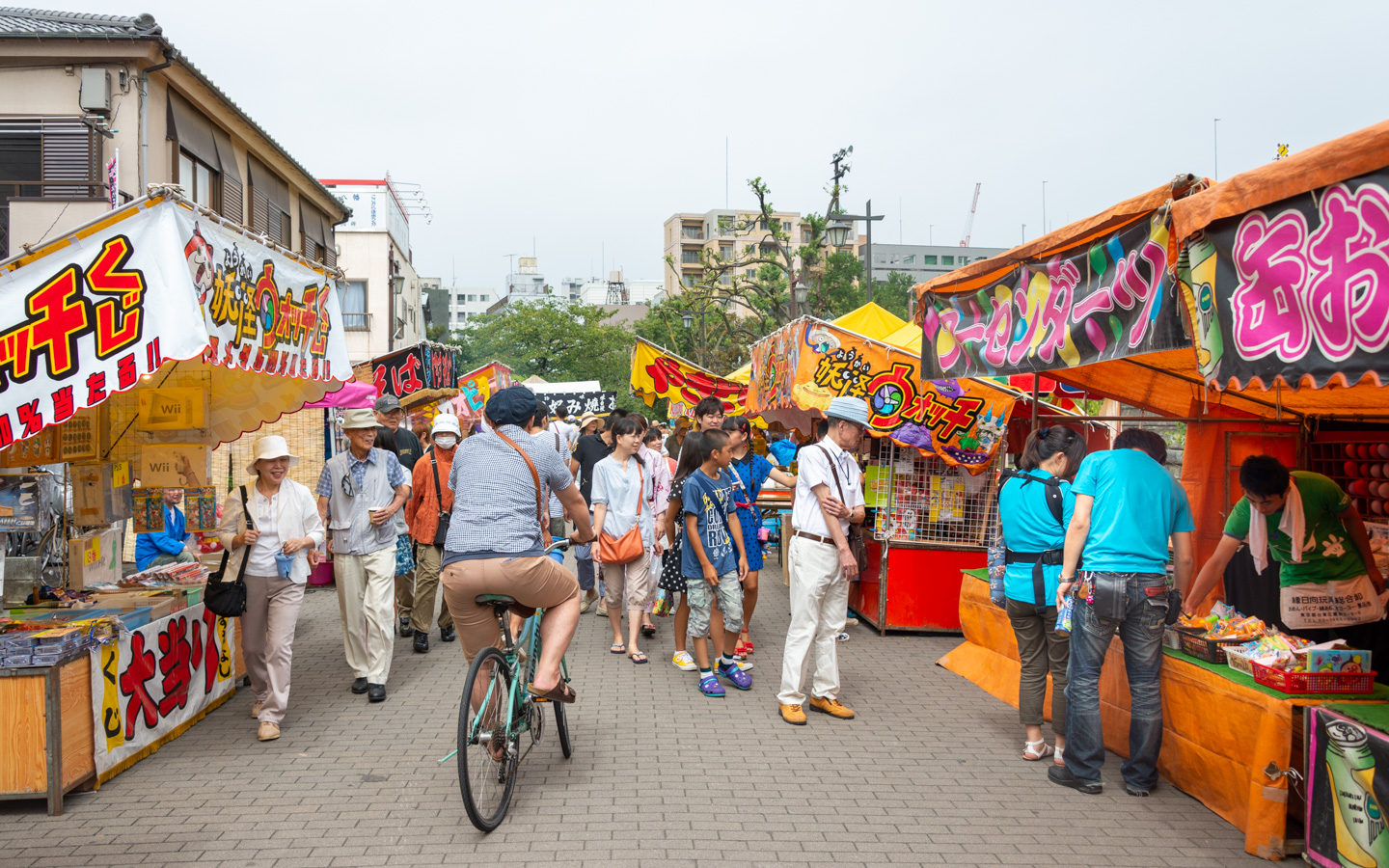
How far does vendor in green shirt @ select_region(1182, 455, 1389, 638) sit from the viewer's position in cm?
477

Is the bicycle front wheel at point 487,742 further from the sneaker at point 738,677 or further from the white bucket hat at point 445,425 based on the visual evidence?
the white bucket hat at point 445,425

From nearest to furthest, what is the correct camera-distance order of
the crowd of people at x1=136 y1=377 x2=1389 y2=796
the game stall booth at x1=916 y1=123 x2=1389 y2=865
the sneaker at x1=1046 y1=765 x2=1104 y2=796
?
the game stall booth at x1=916 y1=123 x2=1389 y2=865, the crowd of people at x1=136 y1=377 x2=1389 y2=796, the sneaker at x1=1046 y1=765 x2=1104 y2=796

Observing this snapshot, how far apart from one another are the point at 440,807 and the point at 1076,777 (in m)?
3.38

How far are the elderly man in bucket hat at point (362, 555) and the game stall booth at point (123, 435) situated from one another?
2.12ft

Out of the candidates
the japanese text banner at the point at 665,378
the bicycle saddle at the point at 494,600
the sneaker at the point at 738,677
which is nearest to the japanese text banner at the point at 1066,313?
the sneaker at the point at 738,677

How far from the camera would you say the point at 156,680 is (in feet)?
17.6

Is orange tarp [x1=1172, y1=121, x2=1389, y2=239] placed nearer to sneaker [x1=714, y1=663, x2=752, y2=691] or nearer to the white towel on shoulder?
the white towel on shoulder

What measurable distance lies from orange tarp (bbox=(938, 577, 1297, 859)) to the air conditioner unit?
554 inches

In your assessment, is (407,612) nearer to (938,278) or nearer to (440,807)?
(440,807)

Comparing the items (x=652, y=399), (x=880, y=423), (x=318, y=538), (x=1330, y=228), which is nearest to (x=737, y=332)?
(x=652, y=399)

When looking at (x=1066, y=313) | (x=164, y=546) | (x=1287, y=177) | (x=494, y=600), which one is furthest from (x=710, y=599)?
(x=164, y=546)

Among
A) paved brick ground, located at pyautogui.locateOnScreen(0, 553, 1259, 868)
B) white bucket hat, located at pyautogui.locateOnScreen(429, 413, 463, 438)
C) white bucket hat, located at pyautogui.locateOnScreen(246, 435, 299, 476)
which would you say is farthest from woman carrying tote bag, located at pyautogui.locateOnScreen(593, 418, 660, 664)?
white bucket hat, located at pyautogui.locateOnScreen(246, 435, 299, 476)

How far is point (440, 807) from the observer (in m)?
4.53

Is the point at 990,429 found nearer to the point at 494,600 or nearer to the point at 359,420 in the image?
the point at 494,600
